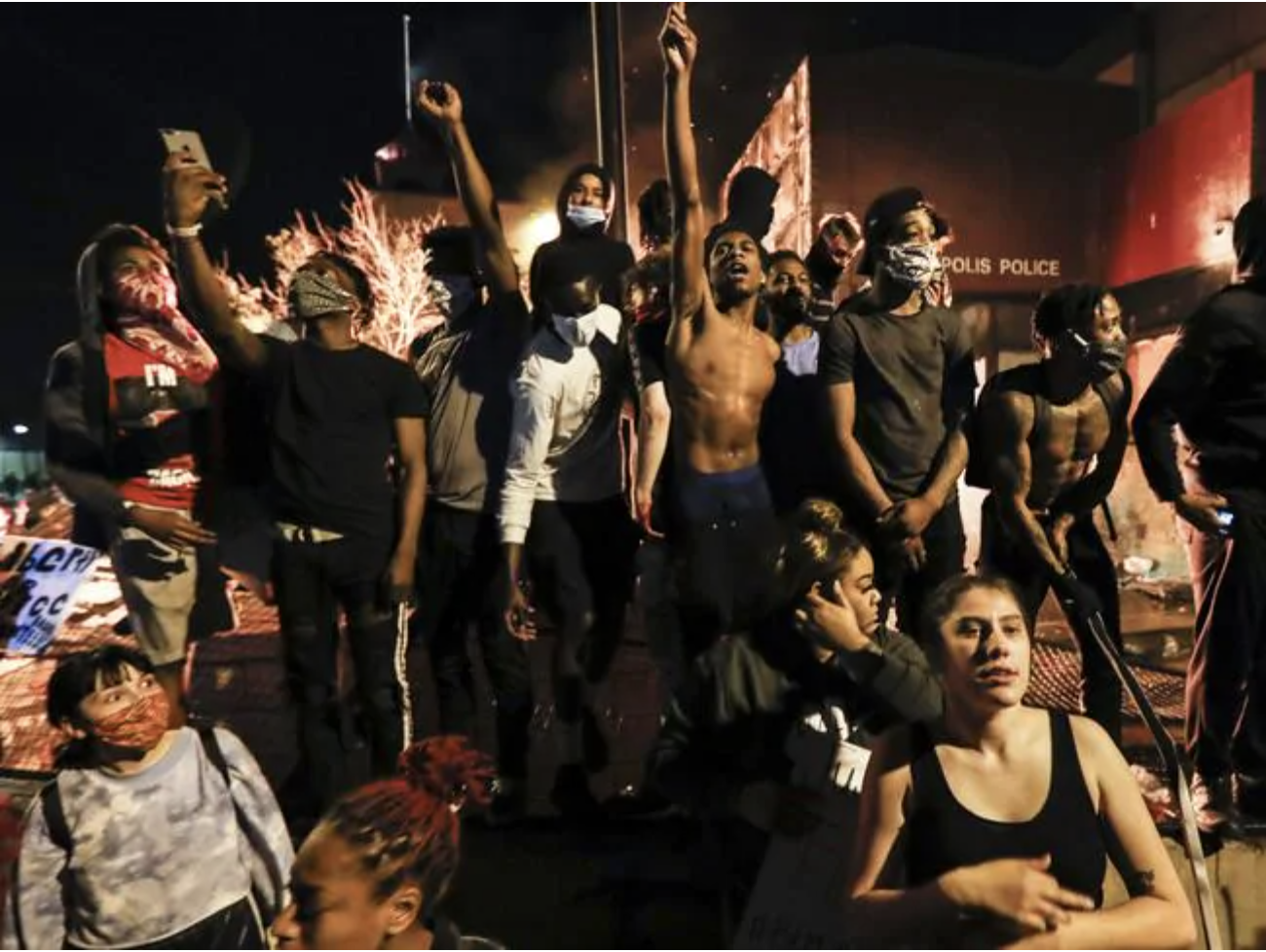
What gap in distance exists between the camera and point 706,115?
380cm

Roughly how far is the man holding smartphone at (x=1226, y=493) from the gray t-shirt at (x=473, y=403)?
7.46ft

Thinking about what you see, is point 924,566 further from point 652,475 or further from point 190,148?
point 190,148

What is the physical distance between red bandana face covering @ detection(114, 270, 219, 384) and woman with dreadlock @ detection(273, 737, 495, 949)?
1.65 m

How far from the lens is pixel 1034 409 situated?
306 cm

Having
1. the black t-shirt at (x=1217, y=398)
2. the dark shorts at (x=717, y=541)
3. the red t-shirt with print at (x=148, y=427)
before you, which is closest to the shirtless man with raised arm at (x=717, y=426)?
the dark shorts at (x=717, y=541)

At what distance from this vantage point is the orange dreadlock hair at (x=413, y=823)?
2.14 metres

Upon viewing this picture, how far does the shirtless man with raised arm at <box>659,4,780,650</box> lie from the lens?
2.90m

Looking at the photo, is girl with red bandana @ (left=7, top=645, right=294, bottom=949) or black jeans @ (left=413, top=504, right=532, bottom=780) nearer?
girl with red bandana @ (left=7, top=645, right=294, bottom=949)

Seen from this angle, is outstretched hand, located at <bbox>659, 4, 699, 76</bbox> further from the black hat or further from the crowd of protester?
the black hat

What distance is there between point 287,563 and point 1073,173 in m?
3.77

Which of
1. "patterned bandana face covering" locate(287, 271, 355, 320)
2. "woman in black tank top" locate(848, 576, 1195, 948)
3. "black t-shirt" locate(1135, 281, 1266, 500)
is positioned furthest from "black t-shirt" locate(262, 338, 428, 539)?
"black t-shirt" locate(1135, 281, 1266, 500)

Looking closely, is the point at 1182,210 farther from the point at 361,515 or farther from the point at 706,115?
the point at 361,515

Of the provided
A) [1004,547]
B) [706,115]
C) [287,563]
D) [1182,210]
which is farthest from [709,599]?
[1182,210]

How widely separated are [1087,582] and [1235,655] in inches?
21.1
